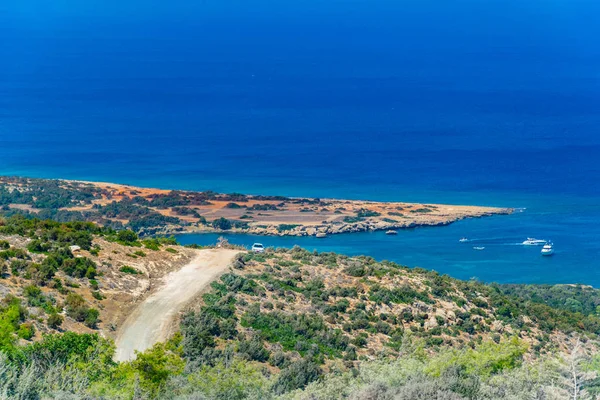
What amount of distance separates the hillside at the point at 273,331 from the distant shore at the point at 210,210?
36.7 metres

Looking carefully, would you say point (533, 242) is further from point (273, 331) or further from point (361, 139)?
point (361, 139)

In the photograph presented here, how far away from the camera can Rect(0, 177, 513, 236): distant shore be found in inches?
2995

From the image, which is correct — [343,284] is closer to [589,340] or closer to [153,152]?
[589,340]

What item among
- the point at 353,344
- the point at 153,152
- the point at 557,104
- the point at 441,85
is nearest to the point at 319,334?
the point at 353,344

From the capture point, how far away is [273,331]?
29.5 meters

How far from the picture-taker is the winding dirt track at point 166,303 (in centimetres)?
2712

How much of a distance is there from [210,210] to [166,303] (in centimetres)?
5160

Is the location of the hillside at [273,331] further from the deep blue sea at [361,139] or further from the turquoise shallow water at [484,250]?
the deep blue sea at [361,139]

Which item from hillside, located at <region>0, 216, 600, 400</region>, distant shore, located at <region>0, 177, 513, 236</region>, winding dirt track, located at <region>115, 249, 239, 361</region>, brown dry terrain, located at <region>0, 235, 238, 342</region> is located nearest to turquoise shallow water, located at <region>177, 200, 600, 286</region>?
distant shore, located at <region>0, 177, 513, 236</region>

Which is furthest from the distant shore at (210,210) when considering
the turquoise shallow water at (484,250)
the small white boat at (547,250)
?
the small white boat at (547,250)

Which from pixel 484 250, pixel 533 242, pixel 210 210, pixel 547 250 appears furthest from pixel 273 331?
pixel 210 210

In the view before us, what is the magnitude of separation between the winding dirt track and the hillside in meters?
0.35

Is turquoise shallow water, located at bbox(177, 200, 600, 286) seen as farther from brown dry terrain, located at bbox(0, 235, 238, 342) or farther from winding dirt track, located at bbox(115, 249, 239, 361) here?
brown dry terrain, located at bbox(0, 235, 238, 342)

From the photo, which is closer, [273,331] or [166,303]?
[273,331]
